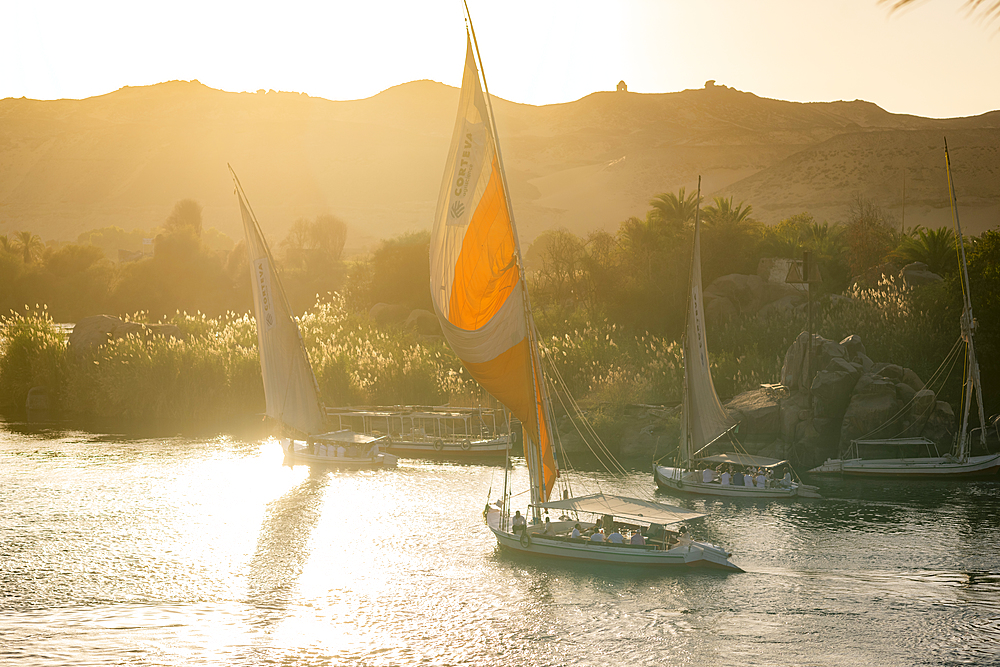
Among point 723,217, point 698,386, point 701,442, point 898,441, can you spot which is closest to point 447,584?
point 701,442

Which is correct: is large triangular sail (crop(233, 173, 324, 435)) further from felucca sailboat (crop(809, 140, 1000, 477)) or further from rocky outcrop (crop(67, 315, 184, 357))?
felucca sailboat (crop(809, 140, 1000, 477))

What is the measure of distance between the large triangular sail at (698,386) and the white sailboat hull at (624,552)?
39.0 feet

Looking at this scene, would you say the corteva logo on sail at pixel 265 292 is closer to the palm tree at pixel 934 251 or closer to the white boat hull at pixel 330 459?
the white boat hull at pixel 330 459

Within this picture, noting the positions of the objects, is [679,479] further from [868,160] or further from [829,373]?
[868,160]

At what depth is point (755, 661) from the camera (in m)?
22.5

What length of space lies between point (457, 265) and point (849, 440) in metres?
26.8

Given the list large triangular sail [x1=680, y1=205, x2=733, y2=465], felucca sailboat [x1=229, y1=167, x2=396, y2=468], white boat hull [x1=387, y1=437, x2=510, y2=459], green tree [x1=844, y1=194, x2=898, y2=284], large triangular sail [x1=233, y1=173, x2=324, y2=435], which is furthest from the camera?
green tree [x1=844, y1=194, x2=898, y2=284]

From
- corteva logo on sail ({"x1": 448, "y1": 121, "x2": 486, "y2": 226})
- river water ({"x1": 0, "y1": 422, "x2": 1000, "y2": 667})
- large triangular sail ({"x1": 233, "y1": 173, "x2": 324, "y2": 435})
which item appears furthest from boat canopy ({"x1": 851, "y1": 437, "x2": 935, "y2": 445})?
large triangular sail ({"x1": 233, "y1": 173, "x2": 324, "y2": 435})

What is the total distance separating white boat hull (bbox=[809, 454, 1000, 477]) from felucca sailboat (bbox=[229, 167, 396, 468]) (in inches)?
914

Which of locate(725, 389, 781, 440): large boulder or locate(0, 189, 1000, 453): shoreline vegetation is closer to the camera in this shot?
locate(725, 389, 781, 440): large boulder

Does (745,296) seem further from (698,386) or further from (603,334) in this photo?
(698,386)

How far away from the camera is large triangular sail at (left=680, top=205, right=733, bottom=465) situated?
40.5 m

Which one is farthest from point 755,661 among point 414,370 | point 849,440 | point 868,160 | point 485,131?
point 868,160

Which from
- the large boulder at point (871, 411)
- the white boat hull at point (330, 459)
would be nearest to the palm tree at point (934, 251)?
the large boulder at point (871, 411)
